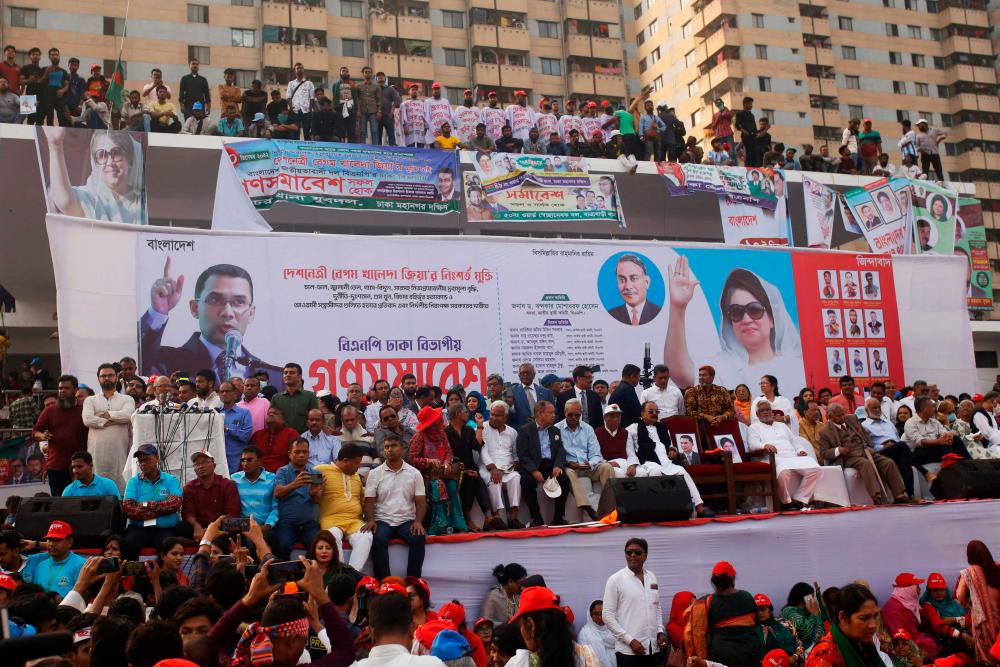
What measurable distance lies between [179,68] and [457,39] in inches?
459

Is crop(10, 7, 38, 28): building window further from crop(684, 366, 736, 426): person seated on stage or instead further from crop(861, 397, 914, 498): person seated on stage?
crop(861, 397, 914, 498): person seated on stage

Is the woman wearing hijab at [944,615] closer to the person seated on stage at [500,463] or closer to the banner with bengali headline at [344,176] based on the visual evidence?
the person seated on stage at [500,463]

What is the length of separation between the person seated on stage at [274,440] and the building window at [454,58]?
34027 mm

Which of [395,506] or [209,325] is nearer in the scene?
[395,506]

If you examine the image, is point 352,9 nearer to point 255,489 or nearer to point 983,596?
point 255,489

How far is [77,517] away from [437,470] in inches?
112

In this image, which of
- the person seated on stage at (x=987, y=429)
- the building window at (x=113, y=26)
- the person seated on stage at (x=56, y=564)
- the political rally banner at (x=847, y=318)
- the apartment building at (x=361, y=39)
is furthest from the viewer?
the building window at (x=113, y=26)

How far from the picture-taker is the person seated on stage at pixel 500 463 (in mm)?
9133

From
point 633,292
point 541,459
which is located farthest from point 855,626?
point 633,292

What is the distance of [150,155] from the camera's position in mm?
15805

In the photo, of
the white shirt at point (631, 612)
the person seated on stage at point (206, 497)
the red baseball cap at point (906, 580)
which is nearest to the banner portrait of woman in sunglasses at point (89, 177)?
the person seated on stage at point (206, 497)

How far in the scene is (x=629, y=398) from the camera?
10.5 metres

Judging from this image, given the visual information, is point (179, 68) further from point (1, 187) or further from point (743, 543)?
point (743, 543)

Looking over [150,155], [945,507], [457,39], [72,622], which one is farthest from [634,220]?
[457,39]
